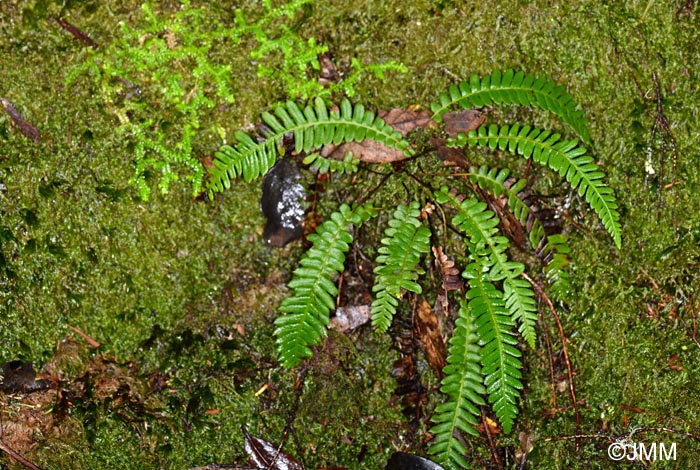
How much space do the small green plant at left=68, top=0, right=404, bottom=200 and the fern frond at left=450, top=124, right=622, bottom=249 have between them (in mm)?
772

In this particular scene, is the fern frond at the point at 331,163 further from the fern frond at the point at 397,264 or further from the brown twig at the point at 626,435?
the brown twig at the point at 626,435

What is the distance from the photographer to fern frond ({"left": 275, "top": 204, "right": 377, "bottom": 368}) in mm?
3311

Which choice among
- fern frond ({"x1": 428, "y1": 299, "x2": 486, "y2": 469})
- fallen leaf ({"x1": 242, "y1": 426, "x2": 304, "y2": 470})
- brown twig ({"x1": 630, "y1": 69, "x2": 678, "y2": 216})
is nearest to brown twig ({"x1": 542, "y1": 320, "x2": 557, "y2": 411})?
Answer: fern frond ({"x1": 428, "y1": 299, "x2": 486, "y2": 469})

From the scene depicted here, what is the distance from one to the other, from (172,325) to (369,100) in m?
1.89

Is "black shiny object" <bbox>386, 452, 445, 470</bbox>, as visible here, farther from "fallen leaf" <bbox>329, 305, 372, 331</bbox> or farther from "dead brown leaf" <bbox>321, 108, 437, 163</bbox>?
"dead brown leaf" <bbox>321, 108, 437, 163</bbox>

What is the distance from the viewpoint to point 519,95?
3387mm

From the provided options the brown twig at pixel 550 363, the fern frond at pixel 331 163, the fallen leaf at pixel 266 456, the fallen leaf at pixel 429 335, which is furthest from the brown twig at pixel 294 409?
the brown twig at pixel 550 363

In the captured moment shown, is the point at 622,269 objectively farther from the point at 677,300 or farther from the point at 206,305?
the point at 206,305

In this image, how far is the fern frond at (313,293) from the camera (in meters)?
3.31

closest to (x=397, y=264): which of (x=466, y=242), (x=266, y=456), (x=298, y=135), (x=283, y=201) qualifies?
(x=466, y=242)

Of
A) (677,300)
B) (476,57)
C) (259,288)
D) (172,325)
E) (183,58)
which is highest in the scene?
(476,57)

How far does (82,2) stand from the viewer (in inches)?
135

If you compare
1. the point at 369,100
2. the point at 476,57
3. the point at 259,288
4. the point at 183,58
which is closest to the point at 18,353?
the point at 259,288

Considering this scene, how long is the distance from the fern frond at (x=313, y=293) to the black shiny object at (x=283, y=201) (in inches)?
10.2
